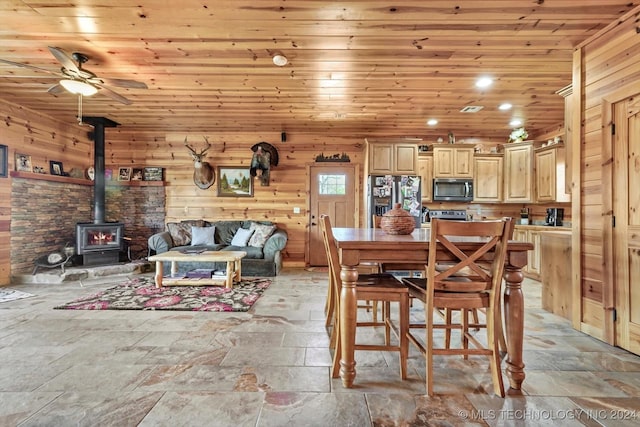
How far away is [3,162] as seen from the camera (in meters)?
3.96

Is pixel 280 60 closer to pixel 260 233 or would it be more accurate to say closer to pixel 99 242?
pixel 260 233

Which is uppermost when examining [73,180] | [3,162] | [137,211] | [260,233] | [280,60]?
[280,60]

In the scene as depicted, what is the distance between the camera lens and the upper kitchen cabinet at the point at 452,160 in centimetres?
517

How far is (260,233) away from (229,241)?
→ 65 cm

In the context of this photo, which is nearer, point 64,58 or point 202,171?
point 64,58

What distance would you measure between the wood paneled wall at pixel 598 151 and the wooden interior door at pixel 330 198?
3.45 meters

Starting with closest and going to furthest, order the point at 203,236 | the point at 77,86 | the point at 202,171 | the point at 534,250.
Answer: the point at 77,86 → the point at 534,250 → the point at 203,236 → the point at 202,171

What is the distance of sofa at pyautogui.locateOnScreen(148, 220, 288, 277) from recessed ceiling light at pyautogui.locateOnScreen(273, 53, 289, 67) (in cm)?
271

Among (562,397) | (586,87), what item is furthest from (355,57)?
(562,397)

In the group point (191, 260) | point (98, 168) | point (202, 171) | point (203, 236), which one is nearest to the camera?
point (191, 260)

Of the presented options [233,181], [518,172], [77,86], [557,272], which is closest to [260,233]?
[233,181]

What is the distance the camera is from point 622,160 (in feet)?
7.39

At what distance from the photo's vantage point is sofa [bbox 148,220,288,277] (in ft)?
15.4

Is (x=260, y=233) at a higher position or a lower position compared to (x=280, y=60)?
lower
